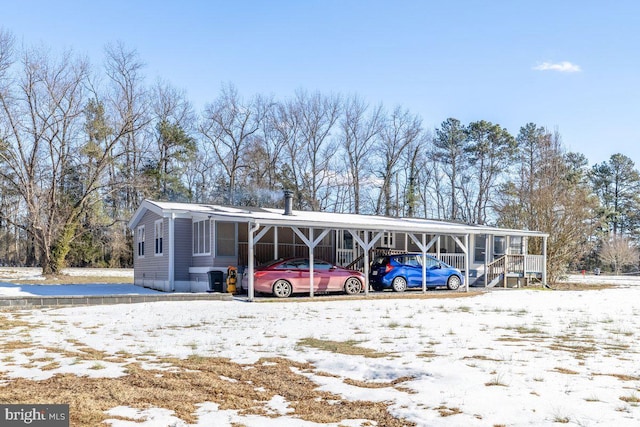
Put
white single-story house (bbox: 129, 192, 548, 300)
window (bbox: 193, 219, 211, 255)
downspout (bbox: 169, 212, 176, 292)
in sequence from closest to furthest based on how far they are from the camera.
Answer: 1. white single-story house (bbox: 129, 192, 548, 300)
2. window (bbox: 193, 219, 211, 255)
3. downspout (bbox: 169, 212, 176, 292)

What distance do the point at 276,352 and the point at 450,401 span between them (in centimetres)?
344

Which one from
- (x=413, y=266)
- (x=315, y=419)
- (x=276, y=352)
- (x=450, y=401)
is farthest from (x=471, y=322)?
(x=413, y=266)

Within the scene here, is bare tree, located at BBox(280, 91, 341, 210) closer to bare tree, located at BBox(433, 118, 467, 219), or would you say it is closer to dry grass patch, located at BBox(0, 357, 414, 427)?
bare tree, located at BBox(433, 118, 467, 219)

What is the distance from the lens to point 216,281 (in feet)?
63.0

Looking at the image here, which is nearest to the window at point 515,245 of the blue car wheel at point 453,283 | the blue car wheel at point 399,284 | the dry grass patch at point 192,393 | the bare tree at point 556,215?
the bare tree at point 556,215

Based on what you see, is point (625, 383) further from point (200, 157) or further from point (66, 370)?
point (200, 157)

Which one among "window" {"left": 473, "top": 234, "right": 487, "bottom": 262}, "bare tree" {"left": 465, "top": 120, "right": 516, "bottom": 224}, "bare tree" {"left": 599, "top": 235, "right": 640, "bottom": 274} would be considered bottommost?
"bare tree" {"left": 599, "top": 235, "right": 640, "bottom": 274}

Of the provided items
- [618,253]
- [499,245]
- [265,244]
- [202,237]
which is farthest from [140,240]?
[618,253]

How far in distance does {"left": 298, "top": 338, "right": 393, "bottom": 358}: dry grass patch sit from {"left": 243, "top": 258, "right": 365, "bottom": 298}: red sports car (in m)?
8.65

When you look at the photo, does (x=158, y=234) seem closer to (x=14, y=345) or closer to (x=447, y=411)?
(x=14, y=345)

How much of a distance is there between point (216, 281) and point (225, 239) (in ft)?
5.72

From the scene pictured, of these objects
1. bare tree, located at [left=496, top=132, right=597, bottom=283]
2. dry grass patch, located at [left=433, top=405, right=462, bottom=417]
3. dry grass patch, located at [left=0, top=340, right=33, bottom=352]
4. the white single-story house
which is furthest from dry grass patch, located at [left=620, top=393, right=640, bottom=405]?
bare tree, located at [left=496, top=132, right=597, bottom=283]

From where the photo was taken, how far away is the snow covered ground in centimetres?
541

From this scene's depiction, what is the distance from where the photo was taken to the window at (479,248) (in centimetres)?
2714
